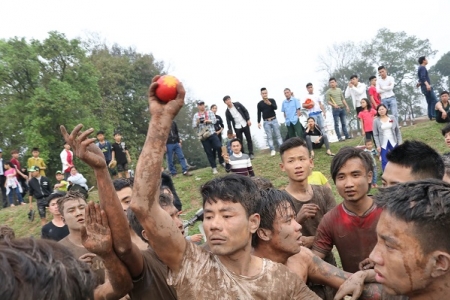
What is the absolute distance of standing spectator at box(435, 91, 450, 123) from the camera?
11298 millimetres

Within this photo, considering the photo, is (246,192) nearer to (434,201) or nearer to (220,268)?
(220,268)

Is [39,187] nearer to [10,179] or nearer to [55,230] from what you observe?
[10,179]

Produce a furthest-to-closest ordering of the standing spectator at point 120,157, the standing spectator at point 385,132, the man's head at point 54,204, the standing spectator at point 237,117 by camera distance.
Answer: the standing spectator at point 120,157 < the standing spectator at point 237,117 < the standing spectator at point 385,132 < the man's head at point 54,204

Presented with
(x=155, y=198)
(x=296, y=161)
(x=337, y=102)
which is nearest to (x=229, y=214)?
(x=155, y=198)

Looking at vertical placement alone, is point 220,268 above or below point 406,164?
below

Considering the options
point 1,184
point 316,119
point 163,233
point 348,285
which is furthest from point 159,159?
point 1,184

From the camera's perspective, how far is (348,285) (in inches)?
97.8

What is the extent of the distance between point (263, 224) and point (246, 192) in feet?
1.47

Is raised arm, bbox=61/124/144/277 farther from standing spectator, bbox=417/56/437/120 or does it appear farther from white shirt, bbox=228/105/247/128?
standing spectator, bbox=417/56/437/120

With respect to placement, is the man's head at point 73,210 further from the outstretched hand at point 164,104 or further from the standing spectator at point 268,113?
the standing spectator at point 268,113

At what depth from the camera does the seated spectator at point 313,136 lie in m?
12.5

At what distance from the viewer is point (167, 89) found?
2.18 meters

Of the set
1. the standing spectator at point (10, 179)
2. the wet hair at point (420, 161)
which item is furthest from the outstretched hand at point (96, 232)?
the standing spectator at point (10, 179)

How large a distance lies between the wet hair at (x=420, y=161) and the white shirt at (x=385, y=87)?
9716 millimetres
